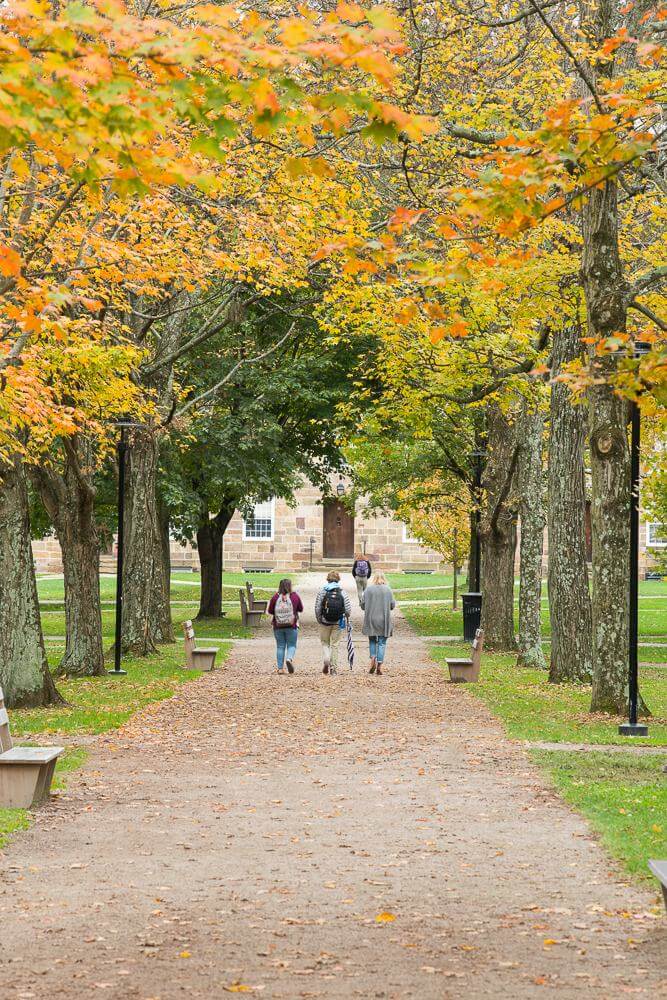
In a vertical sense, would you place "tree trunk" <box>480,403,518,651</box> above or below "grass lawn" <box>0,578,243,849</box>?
above

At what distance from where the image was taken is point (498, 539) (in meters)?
27.5

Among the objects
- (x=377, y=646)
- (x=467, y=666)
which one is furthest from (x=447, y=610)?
(x=467, y=666)

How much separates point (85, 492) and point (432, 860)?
42.2 feet

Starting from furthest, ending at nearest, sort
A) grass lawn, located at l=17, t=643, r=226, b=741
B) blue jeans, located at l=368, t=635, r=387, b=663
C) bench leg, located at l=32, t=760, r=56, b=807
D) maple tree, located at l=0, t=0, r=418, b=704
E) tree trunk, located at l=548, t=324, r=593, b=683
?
blue jeans, located at l=368, t=635, r=387, b=663 < tree trunk, located at l=548, t=324, r=593, b=683 < grass lawn, located at l=17, t=643, r=226, b=741 < bench leg, located at l=32, t=760, r=56, b=807 < maple tree, located at l=0, t=0, r=418, b=704

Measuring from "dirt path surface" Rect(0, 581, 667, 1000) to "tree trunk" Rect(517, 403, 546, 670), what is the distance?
9.75 metres

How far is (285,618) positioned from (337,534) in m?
42.1

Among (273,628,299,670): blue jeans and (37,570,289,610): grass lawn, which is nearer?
(273,628,299,670): blue jeans

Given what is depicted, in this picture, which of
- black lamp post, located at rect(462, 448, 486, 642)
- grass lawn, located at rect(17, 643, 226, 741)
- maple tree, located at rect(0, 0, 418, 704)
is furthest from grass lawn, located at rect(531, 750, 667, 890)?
black lamp post, located at rect(462, 448, 486, 642)

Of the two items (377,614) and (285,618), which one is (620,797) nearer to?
(285,618)

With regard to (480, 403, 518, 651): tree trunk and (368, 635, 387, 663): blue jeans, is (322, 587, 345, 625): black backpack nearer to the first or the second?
(368, 635, 387, 663): blue jeans

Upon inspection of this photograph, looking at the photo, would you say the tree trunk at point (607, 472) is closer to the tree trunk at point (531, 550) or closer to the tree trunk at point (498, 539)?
the tree trunk at point (531, 550)

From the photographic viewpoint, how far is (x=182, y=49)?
17.3 ft

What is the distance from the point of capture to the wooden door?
6278 cm

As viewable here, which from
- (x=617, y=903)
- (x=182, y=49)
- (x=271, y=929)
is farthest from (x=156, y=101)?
(x=617, y=903)
